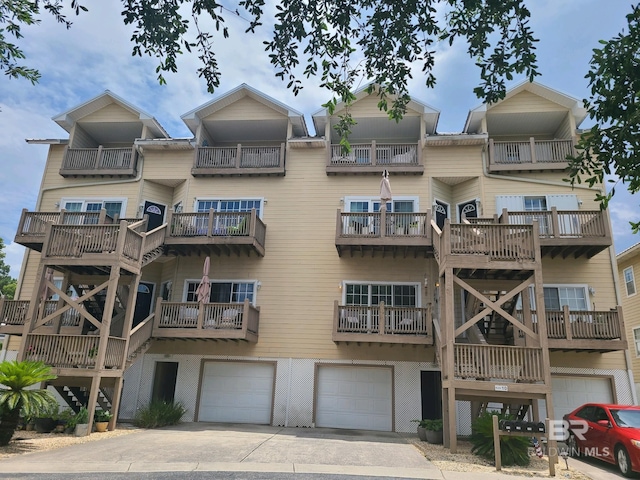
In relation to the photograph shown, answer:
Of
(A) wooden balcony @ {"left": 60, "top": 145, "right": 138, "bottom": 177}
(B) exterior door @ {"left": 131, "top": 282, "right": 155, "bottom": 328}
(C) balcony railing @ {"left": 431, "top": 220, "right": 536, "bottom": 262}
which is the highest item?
(A) wooden balcony @ {"left": 60, "top": 145, "right": 138, "bottom": 177}

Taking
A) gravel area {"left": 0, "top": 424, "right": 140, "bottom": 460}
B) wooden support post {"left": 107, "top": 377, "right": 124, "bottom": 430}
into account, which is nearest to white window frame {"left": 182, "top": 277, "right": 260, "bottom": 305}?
wooden support post {"left": 107, "top": 377, "right": 124, "bottom": 430}

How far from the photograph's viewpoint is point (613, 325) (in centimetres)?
1549

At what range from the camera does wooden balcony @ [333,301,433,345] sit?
16031mm

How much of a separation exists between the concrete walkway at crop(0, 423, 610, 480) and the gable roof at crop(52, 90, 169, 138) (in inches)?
509

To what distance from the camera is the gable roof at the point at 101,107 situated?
20875mm

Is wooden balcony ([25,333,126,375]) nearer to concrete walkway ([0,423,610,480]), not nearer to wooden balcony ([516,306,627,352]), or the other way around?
concrete walkway ([0,423,610,480])

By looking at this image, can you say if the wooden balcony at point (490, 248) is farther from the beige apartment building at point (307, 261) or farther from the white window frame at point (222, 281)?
the white window frame at point (222, 281)

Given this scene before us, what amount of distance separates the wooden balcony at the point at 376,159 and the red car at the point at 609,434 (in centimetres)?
1045

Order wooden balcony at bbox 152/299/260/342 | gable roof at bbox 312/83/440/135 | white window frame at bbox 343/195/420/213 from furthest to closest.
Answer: gable roof at bbox 312/83/440/135
white window frame at bbox 343/195/420/213
wooden balcony at bbox 152/299/260/342

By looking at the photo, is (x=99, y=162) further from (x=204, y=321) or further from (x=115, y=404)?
(x=115, y=404)

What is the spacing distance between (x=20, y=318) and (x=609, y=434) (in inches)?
750

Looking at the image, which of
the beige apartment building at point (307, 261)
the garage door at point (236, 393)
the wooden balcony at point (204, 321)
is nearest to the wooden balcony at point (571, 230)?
the beige apartment building at point (307, 261)

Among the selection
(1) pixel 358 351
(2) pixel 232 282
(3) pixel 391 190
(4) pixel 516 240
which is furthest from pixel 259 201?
(4) pixel 516 240

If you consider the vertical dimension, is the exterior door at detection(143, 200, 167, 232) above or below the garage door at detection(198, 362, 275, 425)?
above
